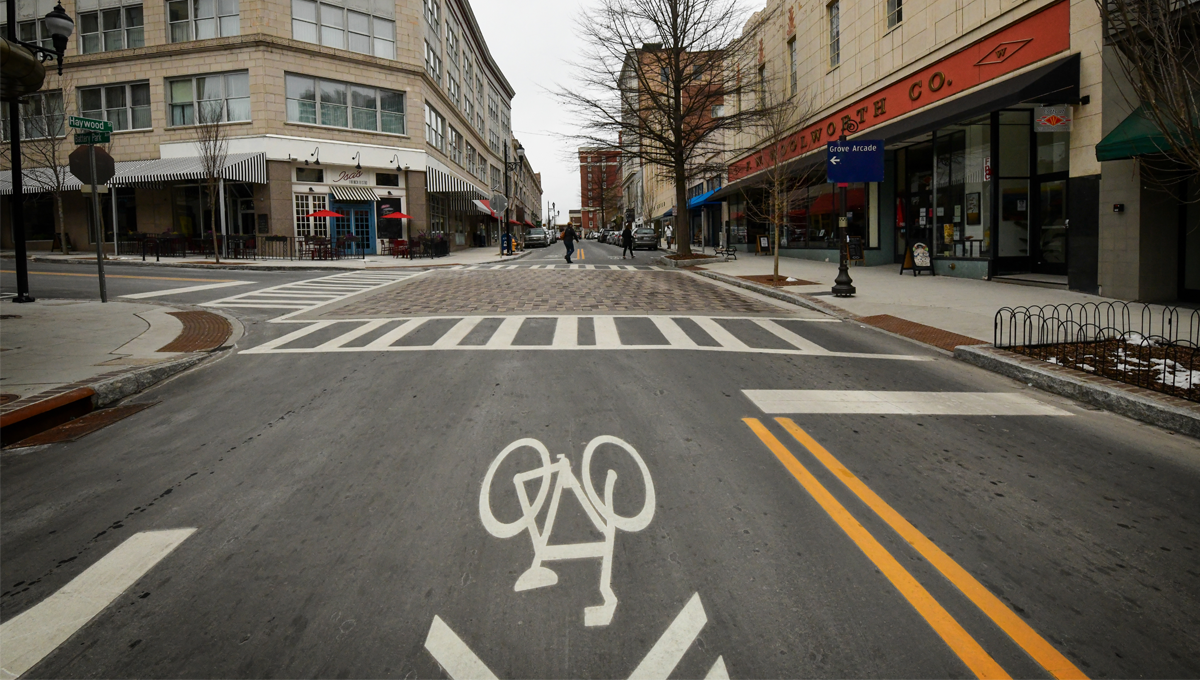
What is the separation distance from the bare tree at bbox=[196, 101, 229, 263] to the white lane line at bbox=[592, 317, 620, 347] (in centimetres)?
2406

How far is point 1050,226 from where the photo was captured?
16.8 metres

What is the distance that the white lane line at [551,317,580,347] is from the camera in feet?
30.5

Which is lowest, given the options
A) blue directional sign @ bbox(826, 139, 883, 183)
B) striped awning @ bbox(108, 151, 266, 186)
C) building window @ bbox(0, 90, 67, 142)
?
blue directional sign @ bbox(826, 139, 883, 183)

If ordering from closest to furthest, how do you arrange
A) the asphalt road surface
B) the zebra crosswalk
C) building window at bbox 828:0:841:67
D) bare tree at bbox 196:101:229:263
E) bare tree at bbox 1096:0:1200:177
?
the asphalt road surface → bare tree at bbox 1096:0:1200:177 → the zebra crosswalk → building window at bbox 828:0:841:67 → bare tree at bbox 196:101:229:263

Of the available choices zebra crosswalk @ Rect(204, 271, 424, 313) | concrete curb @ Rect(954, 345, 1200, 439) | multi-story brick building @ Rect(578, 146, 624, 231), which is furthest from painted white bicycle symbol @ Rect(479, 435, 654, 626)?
multi-story brick building @ Rect(578, 146, 624, 231)

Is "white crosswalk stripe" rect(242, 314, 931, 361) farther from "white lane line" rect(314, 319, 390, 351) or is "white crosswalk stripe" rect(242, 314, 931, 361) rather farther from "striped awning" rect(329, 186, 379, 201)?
"striped awning" rect(329, 186, 379, 201)

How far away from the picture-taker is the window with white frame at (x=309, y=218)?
1395 inches

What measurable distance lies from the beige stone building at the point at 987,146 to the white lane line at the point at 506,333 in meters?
7.60

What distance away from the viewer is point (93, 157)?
1263cm

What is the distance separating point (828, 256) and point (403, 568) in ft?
89.3

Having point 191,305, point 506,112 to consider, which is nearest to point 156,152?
point 191,305

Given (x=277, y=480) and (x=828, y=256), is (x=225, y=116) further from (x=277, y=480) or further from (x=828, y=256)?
(x=277, y=480)

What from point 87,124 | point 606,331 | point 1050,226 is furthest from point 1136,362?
point 87,124

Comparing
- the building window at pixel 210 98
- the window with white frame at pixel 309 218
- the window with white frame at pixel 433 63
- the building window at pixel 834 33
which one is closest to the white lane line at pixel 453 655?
the building window at pixel 834 33
